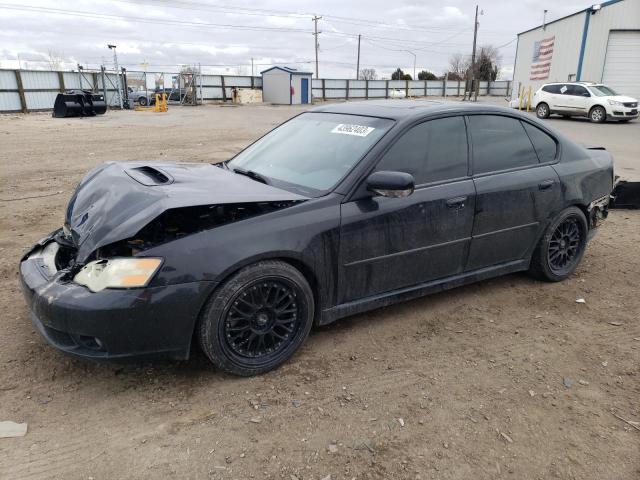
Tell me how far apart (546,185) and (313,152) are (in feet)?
6.45

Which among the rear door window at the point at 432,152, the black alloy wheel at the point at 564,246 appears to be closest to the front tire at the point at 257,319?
the rear door window at the point at 432,152

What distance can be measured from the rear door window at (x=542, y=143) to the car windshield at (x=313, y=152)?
4.77 ft

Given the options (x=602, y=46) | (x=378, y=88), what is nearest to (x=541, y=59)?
(x=602, y=46)

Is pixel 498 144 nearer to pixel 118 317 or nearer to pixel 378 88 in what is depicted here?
pixel 118 317

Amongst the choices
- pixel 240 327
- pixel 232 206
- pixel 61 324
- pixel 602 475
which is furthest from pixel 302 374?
pixel 602 475

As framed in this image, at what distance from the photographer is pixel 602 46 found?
88.6ft

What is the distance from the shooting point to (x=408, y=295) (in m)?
3.55

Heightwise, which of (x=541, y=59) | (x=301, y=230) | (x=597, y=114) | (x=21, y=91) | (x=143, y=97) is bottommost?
(x=597, y=114)

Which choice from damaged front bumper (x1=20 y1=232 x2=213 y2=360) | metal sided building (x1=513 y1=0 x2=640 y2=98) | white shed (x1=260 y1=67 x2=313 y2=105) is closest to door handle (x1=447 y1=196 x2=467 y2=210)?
damaged front bumper (x1=20 y1=232 x2=213 y2=360)

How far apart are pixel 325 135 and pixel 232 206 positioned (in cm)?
115

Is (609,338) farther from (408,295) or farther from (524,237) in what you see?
(408,295)

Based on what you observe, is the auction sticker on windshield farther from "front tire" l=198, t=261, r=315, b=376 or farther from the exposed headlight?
the exposed headlight

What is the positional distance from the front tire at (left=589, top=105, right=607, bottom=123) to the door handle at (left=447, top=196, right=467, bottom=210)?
2115 centimetres

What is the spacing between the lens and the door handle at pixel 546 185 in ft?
13.3
